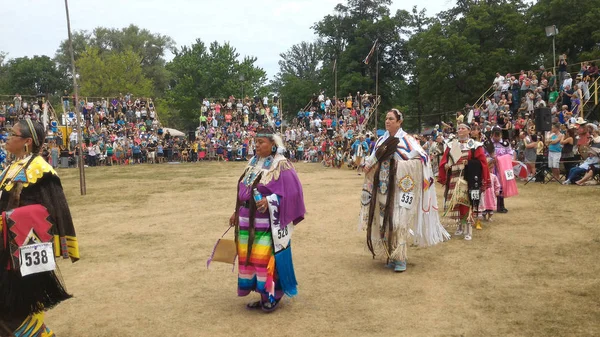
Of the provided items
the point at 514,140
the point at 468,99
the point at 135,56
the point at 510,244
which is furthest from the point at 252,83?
the point at 510,244

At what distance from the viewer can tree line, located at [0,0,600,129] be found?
35.4m

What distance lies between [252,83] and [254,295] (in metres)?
55.8

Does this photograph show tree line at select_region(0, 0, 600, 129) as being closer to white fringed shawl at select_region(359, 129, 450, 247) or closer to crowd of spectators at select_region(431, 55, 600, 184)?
crowd of spectators at select_region(431, 55, 600, 184)

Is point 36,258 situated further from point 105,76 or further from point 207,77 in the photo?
point 105,76

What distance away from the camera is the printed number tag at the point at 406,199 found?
646cm

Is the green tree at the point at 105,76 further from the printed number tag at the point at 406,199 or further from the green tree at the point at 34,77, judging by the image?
the printed number tag at the point at 406,199

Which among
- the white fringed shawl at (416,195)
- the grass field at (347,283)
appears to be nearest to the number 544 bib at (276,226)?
the grass field at (347,283)

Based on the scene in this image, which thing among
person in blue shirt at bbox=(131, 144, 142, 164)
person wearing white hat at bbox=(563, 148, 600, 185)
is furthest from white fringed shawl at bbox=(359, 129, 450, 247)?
person in blue shirt at bbox=(131, 144, 142, 164)

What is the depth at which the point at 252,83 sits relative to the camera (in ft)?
197

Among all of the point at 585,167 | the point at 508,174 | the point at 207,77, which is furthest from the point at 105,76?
the point at 508,174

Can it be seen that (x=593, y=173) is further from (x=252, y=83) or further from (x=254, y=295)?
(x=252, y=83)

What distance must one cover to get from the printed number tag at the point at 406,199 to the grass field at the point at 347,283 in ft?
2.80

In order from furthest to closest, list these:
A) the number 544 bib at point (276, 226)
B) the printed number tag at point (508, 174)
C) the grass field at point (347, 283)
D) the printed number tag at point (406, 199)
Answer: the printed number tag at point (508, 174), the printed number tag at point (406, 199), the number 544 bib at point (276, 226), the grass field at point (347, 283)

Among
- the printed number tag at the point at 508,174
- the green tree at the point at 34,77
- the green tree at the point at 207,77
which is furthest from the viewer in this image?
the green tree at the point at 34,77
